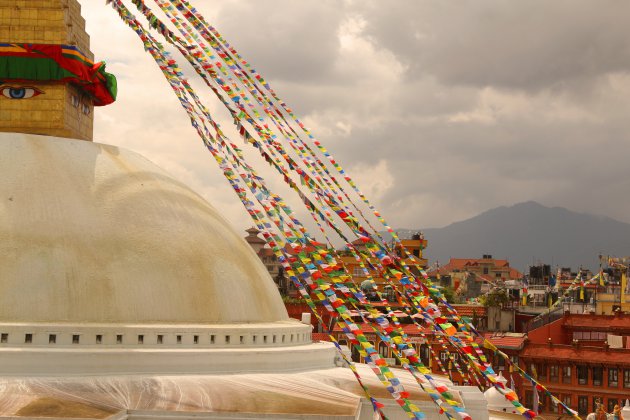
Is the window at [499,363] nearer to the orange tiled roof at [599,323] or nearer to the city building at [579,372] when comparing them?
the city building at [579,372]

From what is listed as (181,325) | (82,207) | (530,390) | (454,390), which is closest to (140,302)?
(181,325)

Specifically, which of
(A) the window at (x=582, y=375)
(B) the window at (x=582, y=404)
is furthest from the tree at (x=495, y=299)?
(B) the window at (x=582, y=404)

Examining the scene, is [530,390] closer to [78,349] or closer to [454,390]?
[454,390]

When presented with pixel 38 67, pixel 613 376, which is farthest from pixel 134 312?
pixel 613 376

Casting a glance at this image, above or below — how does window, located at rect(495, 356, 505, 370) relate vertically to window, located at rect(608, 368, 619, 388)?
above

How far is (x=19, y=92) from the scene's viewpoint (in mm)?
22484

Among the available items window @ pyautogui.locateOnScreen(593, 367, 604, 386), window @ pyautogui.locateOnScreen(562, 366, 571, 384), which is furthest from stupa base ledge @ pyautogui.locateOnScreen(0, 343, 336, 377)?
window @ pyautogui.locateOnScreen(562, 366, 571, 384)

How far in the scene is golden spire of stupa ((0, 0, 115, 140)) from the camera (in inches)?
879

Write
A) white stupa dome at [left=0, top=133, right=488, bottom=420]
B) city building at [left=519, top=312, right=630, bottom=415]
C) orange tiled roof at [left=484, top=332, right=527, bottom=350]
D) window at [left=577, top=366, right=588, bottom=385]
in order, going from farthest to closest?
orange tiled roof at [left=484, top=332, right=527, bottom=350] → window at [left=577, top=366, right=588, bottom=385] → city building at [left=519, top=312, right=630, bottom=415] → white stupa dome at [left=0, top=133, right=488, bottom=420]

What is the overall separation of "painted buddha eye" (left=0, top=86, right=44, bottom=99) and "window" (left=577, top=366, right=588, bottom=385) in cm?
2890

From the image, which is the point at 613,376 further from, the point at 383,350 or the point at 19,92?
the point at 19,92

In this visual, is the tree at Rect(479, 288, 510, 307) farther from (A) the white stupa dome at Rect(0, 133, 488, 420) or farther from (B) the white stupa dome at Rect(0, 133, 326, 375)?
(B) the white stupa dome at Rect(0, 133, 326, 375)

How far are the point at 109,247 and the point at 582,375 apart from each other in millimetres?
28898

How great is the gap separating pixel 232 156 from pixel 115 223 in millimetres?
2792
